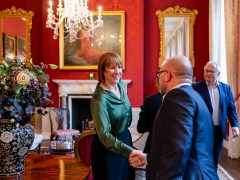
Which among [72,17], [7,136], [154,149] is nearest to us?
[154,149]

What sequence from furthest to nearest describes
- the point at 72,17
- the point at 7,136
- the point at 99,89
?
the point at 72,17
the point at 99,89
the point at 7,136

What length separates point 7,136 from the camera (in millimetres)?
1939

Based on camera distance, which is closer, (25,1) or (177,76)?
(177,76)

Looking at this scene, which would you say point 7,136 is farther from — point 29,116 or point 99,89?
point 99,89

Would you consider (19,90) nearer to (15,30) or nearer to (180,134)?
(180,134)

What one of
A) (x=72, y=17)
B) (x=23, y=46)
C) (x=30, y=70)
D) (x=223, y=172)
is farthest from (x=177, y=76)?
(x=23, y=46)

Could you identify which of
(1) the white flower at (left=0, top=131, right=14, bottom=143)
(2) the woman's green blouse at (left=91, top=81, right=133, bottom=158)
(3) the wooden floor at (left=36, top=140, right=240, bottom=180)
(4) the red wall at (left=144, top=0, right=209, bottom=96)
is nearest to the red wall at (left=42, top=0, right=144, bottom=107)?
(4) the red wall at (left=144, top=0, right=209, bottom=96)

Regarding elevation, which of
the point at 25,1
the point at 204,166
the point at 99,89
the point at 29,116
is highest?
the point at 25,1

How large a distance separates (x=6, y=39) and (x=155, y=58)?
10.9 ft

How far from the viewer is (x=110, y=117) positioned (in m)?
2.26

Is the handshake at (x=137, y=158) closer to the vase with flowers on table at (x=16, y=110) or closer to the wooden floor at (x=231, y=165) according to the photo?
the vase with flowers on table at (x=16, y=110)

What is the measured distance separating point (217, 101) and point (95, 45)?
13.2ft

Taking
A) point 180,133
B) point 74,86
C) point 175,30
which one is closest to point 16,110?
point 180,133

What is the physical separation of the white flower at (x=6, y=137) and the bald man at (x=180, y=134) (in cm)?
78
